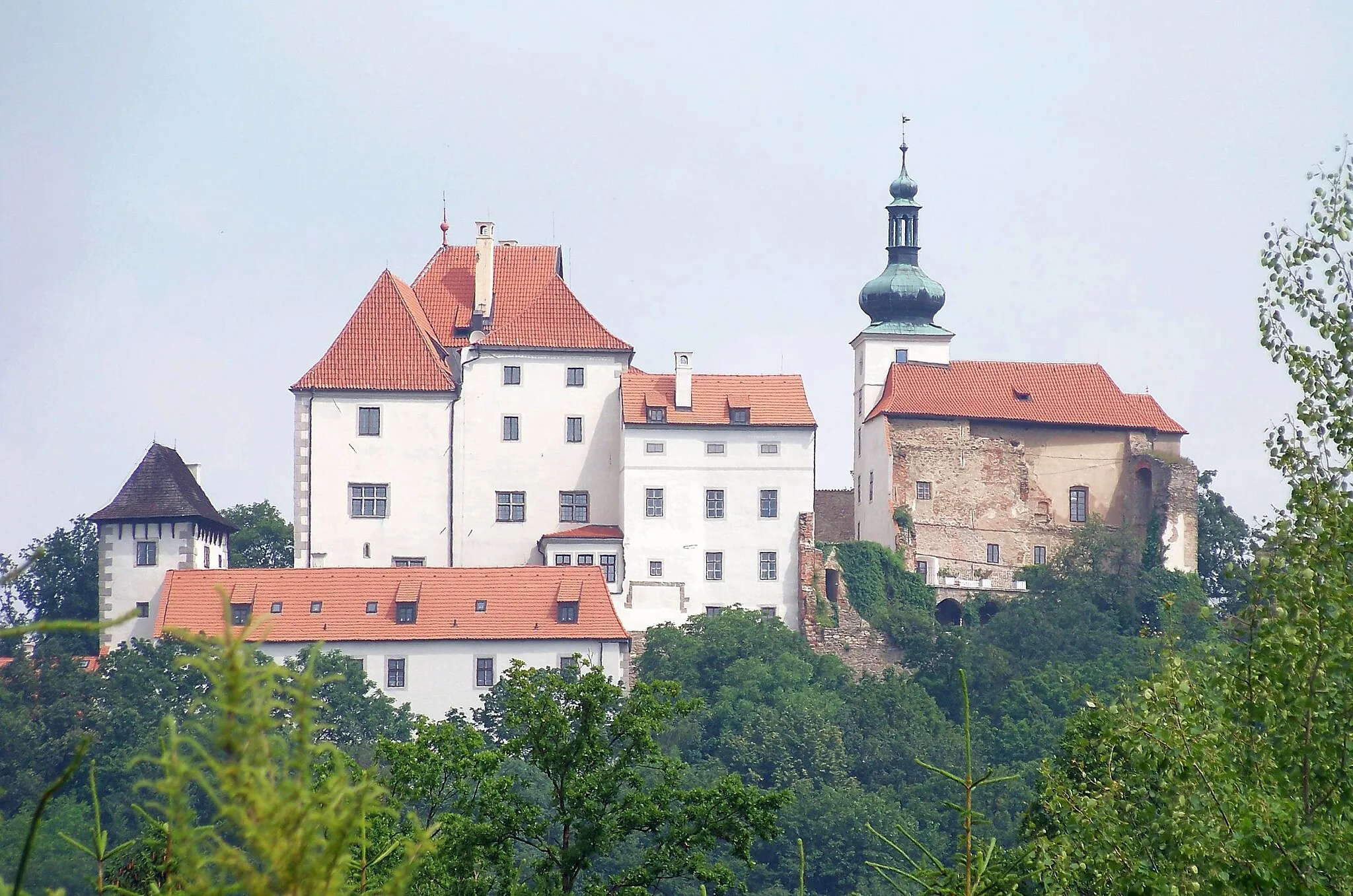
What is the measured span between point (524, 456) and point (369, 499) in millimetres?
4245

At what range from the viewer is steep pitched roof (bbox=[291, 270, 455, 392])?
53.0 m

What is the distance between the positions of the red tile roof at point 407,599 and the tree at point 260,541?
366 inches

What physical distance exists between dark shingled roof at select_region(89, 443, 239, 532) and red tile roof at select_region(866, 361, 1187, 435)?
19343 millimetres

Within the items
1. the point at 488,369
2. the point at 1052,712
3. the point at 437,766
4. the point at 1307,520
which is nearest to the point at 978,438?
the point at 1052,712

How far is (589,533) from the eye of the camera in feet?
171

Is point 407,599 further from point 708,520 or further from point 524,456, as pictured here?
point 708,520

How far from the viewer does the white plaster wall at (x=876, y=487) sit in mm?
Answer: 55875

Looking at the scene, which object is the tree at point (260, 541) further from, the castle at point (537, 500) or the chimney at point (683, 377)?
the chimney at point (683, 377)

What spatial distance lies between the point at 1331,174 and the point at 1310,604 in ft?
16.0

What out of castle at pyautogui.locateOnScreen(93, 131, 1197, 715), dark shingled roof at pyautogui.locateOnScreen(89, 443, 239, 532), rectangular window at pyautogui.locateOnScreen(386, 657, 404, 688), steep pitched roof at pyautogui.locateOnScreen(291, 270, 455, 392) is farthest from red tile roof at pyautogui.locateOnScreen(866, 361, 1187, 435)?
dark shingled roof at pyautogui.locateOnScreen(89, 443, 239, 532)

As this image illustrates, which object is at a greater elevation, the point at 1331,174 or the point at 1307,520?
the point at 1331,174

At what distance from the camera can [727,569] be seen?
171 feet

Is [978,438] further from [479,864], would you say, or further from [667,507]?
[479,864]

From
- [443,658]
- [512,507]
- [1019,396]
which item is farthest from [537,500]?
[1019,396]
